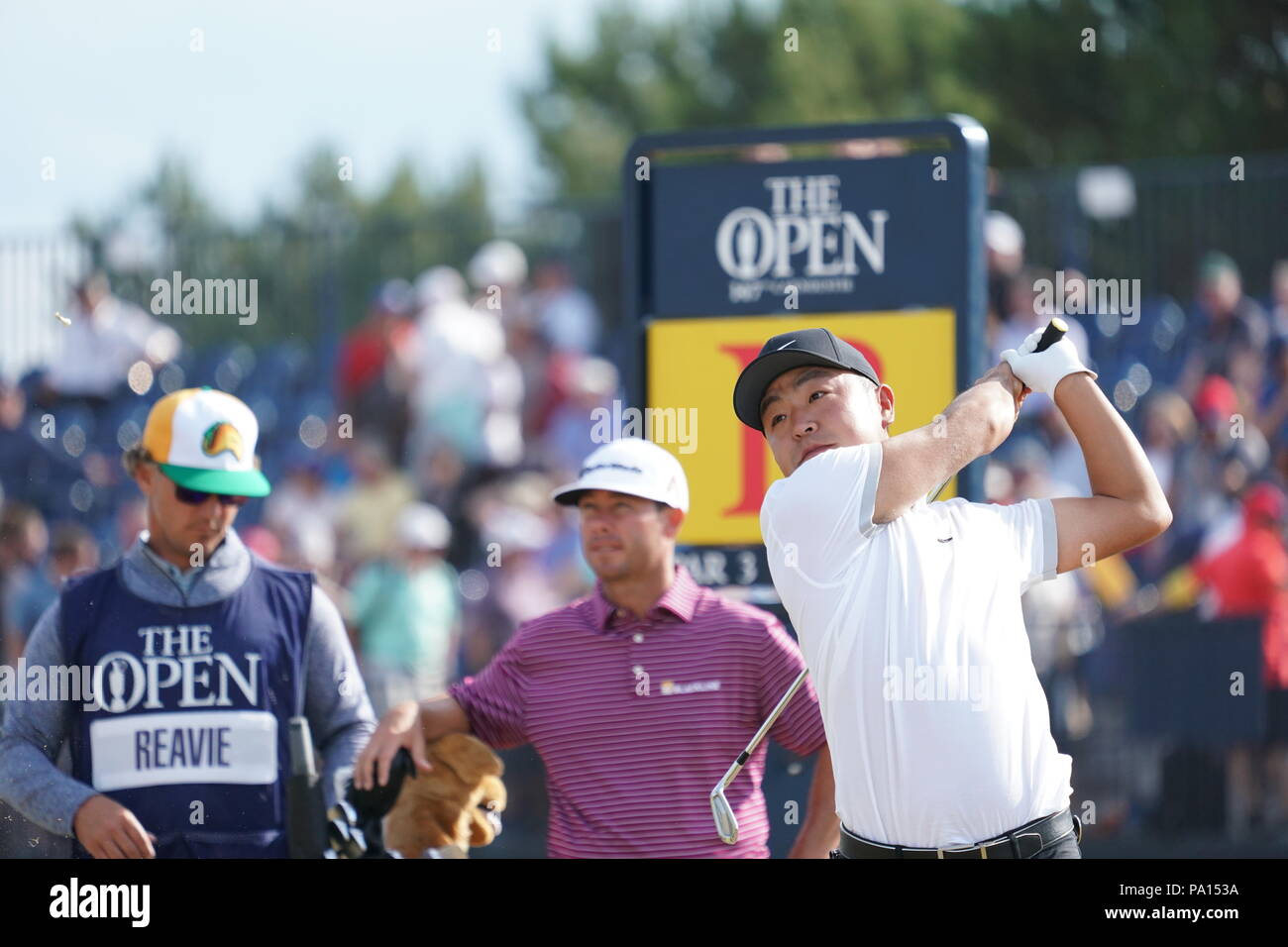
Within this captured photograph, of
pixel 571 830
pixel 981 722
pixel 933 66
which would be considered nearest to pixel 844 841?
pixel 981 722

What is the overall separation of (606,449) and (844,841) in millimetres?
1835

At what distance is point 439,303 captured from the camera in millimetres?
14352

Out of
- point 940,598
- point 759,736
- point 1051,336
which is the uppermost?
point 1051,336

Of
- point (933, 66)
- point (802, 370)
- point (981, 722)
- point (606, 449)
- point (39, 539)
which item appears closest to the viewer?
point (981, 722)

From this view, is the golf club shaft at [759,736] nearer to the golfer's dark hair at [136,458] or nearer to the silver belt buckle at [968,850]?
the silver belt buckle at [968,850]

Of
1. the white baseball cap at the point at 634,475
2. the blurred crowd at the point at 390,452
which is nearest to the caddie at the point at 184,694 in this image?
the white baseball cap at the point at 634,475

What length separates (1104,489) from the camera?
14.0 ft

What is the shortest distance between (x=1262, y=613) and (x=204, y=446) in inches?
257

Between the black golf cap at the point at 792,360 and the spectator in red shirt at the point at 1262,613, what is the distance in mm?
6409

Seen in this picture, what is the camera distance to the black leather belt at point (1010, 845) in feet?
13.2

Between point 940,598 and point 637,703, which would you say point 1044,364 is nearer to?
point 940,598

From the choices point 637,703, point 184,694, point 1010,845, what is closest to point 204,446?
point 184,694

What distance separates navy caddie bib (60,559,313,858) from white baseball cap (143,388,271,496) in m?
0.34
